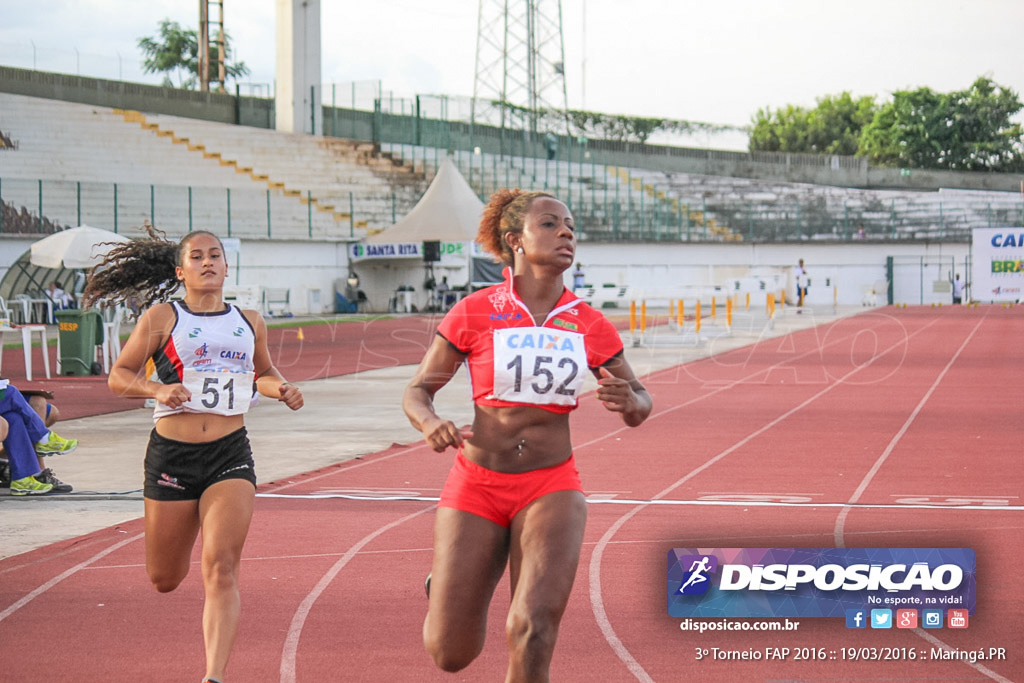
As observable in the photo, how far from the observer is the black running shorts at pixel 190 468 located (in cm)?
537

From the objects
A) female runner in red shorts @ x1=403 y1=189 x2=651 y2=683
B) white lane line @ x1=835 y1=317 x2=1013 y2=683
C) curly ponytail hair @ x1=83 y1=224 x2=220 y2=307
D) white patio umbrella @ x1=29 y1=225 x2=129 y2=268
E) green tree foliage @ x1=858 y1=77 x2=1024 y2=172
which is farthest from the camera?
green tree foliage @ x1=858 y1=77 x2=1024 y2=172

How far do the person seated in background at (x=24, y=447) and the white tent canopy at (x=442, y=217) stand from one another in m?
18.6

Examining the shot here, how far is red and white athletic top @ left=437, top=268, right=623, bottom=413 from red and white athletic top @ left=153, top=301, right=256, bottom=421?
1193mm

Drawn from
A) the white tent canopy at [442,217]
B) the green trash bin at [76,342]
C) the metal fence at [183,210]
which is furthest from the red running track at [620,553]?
the metal fence at [183,210]

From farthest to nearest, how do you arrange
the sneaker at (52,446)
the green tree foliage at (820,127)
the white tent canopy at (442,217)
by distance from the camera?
1. the green tree foliage at (820,127)
2. the white tent canopy at (442,217)
3. the sneaker at (52,446)

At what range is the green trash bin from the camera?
65.8 ft

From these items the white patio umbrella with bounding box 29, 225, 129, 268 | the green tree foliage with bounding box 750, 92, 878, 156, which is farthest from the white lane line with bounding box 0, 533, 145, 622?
the green tree foliage with bounding box 750, 92, 878, 156

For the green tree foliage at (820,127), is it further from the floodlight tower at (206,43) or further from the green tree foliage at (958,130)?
the floodlight tower at (206,43)

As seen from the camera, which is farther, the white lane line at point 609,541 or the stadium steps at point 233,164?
the stadium steps at point 233,164

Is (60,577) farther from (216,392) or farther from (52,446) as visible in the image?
(52,446)

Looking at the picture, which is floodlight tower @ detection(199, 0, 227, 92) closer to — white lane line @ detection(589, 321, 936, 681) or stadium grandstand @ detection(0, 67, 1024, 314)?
stadium grandstand @ detection(0, 67, 1024, 314)

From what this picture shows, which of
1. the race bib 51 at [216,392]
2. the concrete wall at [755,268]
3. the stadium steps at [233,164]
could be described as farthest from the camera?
the stadium steps at [233,164]

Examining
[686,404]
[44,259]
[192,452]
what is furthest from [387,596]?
[44,259]

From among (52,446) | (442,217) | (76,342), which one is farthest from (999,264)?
(52,446)
